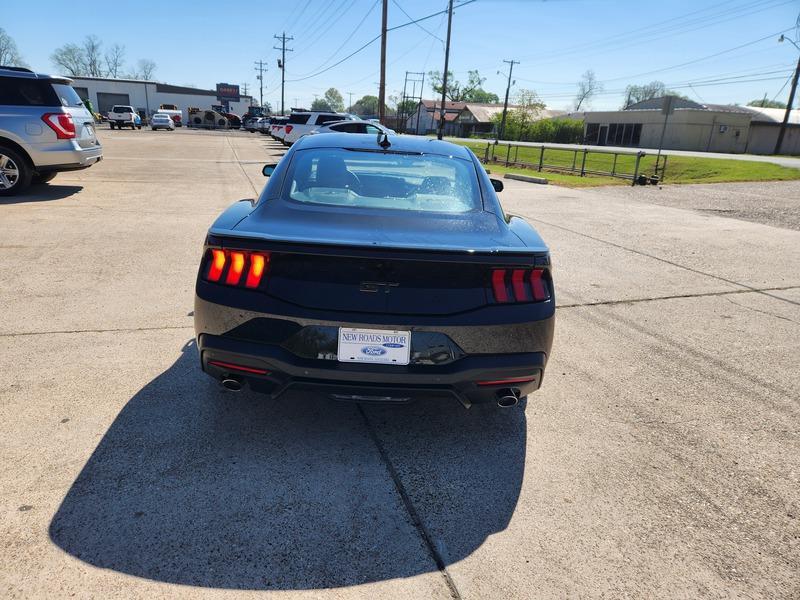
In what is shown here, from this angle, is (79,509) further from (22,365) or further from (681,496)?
(681,496)

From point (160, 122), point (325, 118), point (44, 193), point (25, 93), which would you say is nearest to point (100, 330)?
point (25, 93)

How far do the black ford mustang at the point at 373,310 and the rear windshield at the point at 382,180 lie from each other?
0.48 m

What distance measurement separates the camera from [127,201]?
32.7 feet

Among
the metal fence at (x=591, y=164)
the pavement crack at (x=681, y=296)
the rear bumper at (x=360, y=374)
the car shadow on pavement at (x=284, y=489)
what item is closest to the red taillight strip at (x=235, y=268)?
the rear bumper at (x=360, y=374)

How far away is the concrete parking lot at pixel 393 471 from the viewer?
6.89ft

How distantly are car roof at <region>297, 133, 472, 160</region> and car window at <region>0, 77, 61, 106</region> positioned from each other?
25.5 ft

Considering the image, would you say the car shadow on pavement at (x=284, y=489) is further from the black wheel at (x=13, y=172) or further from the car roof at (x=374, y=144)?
the black wheel at (x=13, y=172)

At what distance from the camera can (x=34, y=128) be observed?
30.1ft

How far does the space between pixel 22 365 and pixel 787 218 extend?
548 inches

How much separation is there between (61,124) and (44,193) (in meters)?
1.65

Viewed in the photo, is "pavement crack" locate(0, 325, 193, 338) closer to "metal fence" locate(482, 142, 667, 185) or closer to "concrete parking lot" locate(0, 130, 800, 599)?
"concrete parking lot" locate(0, 130, 800, 599)

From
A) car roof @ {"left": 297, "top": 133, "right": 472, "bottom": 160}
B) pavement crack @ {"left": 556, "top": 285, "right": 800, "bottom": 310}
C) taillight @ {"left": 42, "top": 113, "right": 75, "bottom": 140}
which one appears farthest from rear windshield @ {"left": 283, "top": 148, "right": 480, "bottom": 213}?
taillight @ {"left": 42, "top": 113, "right": 75, "bottom": 140}

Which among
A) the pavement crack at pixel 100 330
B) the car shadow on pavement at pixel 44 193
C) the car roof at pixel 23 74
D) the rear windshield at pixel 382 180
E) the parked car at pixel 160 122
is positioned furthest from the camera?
the parked car at pixel 160 122

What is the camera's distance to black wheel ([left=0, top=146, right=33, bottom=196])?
9.30 m
